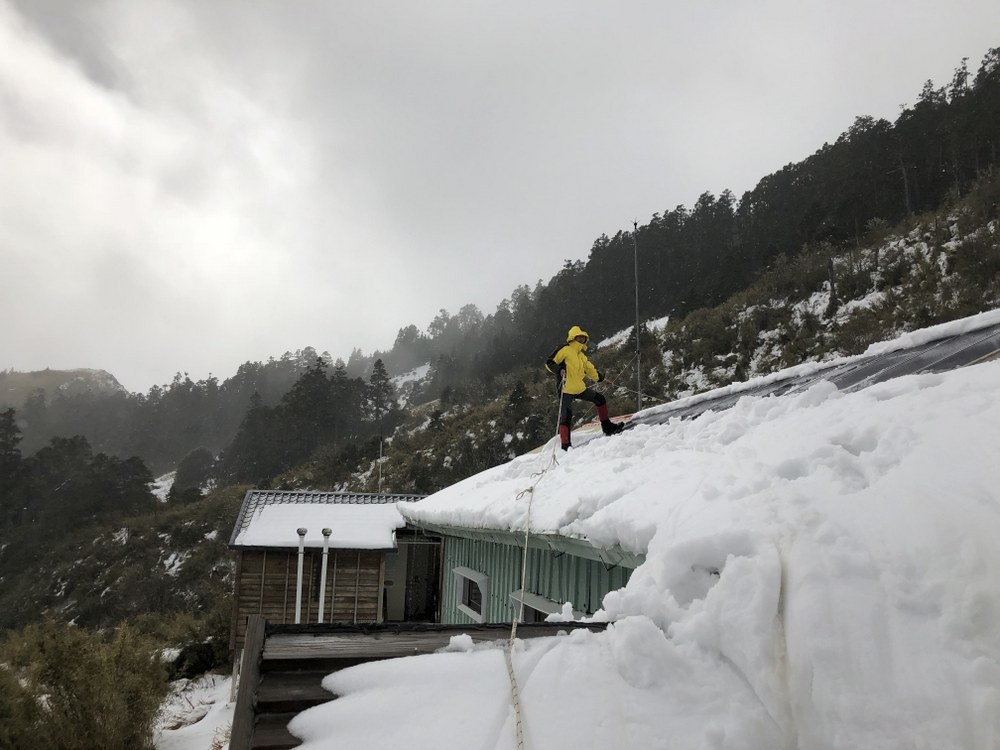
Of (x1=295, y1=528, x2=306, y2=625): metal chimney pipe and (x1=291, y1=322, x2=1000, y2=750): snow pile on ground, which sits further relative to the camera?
(x1=295, y1=528, x2=306, y2=625): metal chimney pipe

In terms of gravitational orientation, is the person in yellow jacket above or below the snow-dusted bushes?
above

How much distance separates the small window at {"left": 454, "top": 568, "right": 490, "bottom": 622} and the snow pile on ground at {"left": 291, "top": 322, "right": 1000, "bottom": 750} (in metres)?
5.91

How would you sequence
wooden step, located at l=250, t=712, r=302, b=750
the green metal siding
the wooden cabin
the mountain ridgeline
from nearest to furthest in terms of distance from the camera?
wooden step, located at l=250, t=712, r=302, b=750
the green metal siding
the wooden cabin
the mountain ridgeline

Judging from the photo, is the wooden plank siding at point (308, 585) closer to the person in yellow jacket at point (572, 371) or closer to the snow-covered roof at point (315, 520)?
the snow-covered roof at point (315, 520)

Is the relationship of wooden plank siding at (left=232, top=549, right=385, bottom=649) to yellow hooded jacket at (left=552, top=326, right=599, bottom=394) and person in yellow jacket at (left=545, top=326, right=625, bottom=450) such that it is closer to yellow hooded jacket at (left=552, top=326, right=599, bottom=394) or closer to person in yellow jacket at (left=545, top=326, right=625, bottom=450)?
person in yellow jacket at (left=545, top=326, right=625, bottom=450)

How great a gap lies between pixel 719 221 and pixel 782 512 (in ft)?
156

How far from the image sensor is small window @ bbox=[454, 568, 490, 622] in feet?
25.4

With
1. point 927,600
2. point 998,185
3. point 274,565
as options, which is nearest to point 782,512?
point 927,600

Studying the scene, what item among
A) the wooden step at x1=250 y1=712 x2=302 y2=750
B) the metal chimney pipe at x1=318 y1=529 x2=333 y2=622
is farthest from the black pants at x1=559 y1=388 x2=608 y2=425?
the metal chimney pipe at x1=318 y1=529 x2=333 y2=622

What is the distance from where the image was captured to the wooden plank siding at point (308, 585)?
1173 centimetres

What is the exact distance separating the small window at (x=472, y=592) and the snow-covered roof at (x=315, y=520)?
10.5 feet

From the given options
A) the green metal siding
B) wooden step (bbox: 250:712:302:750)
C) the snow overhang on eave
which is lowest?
the green metal siding

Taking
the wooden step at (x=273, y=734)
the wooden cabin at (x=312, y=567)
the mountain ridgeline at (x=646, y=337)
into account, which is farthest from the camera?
the mountain ridgeline at (x=646, y=337)

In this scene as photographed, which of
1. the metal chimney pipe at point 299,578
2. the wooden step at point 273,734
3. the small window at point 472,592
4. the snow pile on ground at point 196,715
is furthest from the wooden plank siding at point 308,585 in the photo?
the wooden step at point 273,734
